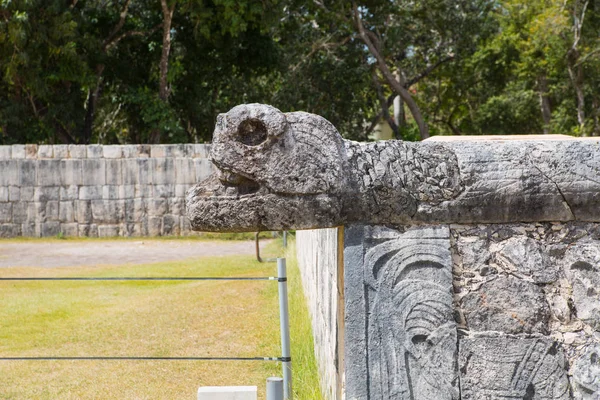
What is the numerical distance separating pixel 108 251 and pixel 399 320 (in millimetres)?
10914

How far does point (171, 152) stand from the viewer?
14883 mm

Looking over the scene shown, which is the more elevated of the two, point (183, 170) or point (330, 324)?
point (183, 170)

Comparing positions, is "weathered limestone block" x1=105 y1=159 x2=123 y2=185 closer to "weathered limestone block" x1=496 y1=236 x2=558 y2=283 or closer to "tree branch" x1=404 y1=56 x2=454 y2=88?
"tree branch" x1=404 y1=56 x2=454 y2=88

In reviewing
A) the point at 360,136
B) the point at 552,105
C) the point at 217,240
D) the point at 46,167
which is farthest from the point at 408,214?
the point at 552,105

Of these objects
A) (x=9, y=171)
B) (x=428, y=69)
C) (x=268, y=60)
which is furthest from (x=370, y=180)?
(x=428, y=69)

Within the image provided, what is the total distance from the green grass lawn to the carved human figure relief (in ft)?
4.80

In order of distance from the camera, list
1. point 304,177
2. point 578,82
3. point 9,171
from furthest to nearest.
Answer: point 578,82
point 9,171
point 304,177

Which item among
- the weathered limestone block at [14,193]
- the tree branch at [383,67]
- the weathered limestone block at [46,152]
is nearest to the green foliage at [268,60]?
the tree branch at [383,67]

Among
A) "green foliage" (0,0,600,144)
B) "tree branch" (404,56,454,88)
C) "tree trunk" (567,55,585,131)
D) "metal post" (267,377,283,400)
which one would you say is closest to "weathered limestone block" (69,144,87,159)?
"green foliage" (0,0,600,144)

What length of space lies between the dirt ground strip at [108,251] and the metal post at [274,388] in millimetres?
8392

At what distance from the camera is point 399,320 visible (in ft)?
7.78

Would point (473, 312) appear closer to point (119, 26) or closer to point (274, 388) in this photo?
point (274, 388)

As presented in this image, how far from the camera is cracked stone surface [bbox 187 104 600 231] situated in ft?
7.64

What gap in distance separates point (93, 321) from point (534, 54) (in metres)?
18.7
